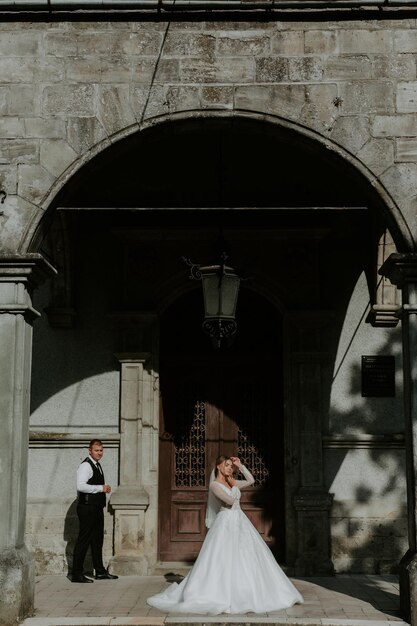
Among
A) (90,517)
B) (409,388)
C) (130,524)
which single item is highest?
(409,388)

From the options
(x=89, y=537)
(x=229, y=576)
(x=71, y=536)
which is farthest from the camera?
(x=71, y=536)

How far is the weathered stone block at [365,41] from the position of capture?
300 inches

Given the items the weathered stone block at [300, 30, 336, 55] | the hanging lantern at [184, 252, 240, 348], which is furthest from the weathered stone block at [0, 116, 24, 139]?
the weathered stone block at [300, 30, 336, 55]

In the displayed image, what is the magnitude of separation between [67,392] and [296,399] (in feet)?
9.43

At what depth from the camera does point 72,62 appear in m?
7.68

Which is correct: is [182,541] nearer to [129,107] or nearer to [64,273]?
[64,273]

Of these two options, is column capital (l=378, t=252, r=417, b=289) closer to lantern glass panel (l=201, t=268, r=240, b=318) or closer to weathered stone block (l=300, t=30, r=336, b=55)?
lantern glass panel (l=201, t=268, r=240, b=318)

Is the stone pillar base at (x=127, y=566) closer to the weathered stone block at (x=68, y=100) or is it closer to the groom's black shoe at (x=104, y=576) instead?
the groom's black shoe at (x=104, y=576)

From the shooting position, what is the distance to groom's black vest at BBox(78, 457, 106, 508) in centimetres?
935

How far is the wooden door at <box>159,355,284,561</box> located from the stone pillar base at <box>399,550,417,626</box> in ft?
10.6

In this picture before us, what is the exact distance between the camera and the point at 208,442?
34.3 ft

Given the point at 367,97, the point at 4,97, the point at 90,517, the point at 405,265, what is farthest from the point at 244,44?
the point at 90,517

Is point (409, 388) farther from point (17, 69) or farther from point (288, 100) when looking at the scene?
point (17, 69)

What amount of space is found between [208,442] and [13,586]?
3.97 metres
